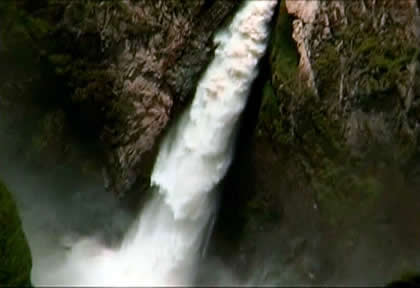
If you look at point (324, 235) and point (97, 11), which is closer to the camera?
point (324, 235)

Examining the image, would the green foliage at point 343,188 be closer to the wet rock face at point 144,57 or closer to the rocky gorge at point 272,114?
the rocky gorge at point 272,114

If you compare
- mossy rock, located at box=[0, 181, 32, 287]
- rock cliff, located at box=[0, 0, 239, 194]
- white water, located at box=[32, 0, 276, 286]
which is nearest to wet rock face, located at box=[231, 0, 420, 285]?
white water, located at box=[32, 0, 276, 286]

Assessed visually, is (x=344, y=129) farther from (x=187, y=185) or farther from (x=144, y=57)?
(x=144, y=57)

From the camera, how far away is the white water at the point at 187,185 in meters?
8.82

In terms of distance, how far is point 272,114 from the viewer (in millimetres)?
8531

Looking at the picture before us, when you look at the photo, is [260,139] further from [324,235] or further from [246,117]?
[324,235]

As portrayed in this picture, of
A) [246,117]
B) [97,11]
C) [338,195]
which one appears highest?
[97,11]

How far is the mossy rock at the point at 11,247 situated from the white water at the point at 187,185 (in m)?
2.19

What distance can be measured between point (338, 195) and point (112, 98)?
4175 mm

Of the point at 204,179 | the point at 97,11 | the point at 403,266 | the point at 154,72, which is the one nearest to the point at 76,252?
the point at 204,179

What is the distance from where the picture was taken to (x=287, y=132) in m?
8.45

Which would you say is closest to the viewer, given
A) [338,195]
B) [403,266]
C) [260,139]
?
[403,266]

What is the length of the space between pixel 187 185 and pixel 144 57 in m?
2.33

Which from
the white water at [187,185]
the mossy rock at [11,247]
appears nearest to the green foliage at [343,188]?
the white water at [187,185]
